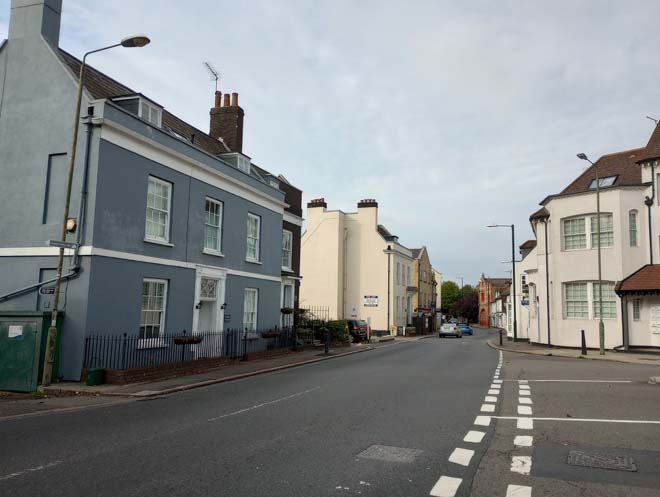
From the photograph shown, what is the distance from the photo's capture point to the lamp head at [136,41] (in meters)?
12.1

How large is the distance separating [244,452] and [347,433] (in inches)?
68.2

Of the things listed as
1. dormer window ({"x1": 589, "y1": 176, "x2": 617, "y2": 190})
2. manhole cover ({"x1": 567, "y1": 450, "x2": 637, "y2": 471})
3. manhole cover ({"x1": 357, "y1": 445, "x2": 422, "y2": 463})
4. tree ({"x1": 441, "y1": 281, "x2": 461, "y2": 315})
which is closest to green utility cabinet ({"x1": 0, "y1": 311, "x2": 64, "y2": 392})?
manhole cover ({"x1": 357, "y1": 445, "x2": 422, "y2": 463})

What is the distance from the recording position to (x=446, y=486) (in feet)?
17.8

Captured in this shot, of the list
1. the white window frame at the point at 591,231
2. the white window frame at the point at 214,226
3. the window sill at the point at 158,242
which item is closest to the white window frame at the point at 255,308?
the white window frame at the point at 214,226

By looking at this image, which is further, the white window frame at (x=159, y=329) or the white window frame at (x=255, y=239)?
the white window frame at (x=255, y=239)

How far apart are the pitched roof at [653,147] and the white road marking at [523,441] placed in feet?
77.0

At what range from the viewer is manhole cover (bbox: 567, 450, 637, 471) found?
20.4 feet

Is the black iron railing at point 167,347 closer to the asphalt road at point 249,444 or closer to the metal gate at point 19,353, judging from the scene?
the metal gate at point 19,353

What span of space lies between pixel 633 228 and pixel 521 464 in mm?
24502

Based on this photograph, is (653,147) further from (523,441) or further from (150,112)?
(523,441)

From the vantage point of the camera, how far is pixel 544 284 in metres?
30.8

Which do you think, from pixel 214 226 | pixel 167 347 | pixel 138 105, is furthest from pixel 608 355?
pixel 138 105

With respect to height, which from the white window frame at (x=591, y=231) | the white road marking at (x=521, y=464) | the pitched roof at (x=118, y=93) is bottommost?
the white road marking at (x=521, y=464)

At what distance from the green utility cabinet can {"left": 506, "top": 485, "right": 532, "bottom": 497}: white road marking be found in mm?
11723
